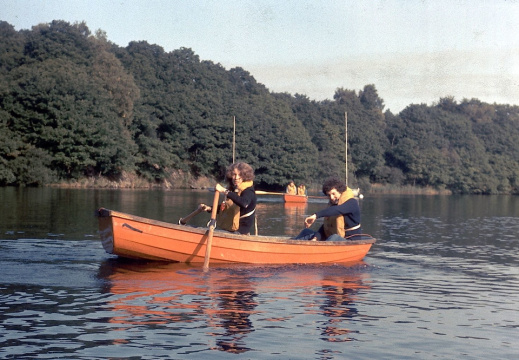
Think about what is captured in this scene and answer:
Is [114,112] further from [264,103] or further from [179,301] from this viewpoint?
[179,301]

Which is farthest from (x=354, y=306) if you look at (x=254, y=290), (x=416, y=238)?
(x=416, y=238)

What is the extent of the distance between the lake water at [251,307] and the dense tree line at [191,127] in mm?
41883

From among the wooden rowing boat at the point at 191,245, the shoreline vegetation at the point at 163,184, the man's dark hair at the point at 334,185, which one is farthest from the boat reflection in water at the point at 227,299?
the shoreline vegetation at the point at 163,184

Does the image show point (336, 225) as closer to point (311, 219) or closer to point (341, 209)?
point (341, 209)

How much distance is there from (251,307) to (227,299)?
587 millimetres

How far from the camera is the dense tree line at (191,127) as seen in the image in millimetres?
56031

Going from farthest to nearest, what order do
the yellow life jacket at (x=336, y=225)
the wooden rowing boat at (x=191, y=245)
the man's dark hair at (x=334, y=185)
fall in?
the yellow life jacket at (x=336, y=225) → the man's dark hair at (x=334, y=185) → the wooden rowing boat at (x=191, y=245)

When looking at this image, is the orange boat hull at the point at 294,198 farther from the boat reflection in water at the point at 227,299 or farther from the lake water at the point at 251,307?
the boat reflection in water at the point at 227,299

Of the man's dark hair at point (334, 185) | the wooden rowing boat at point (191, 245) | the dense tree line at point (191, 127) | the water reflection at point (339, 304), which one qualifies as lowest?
the water reflection at point (339, 304)

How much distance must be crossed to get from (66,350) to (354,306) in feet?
13.7

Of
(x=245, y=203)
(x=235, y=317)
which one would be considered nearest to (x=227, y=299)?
(x=235, y=317)

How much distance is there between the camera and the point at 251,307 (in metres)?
9.36

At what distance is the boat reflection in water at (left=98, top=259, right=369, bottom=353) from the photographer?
26.3 feet

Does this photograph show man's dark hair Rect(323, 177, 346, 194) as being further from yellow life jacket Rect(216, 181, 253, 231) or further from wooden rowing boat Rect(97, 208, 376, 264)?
yellow life jacket Rect(216, 181, 253, 231)
